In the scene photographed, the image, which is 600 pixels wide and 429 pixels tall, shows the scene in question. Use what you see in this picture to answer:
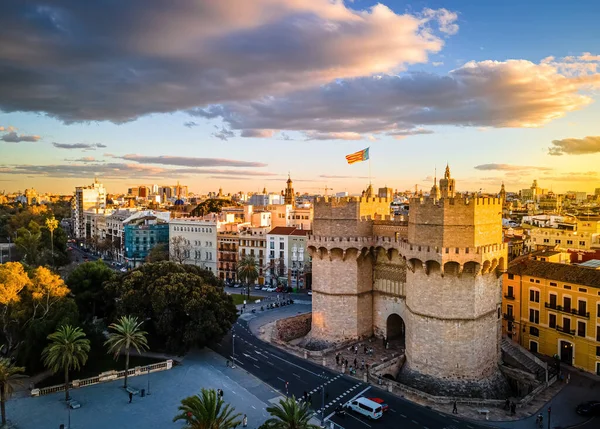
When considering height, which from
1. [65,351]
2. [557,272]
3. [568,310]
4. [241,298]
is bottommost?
[241,298]

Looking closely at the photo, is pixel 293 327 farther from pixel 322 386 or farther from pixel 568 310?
pixel 568 310

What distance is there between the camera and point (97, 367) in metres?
41.7

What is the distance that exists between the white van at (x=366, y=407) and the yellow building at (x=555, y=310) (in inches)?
849

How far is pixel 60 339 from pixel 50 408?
4824 mm

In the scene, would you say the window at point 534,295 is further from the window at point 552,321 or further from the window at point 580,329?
the window at point 580,329

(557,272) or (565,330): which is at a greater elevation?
(557,272)

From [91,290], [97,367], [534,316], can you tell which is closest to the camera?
[97,367]

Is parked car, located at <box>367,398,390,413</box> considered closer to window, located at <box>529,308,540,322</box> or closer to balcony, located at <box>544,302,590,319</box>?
balcony, located at <box>544,302,590,319</box>

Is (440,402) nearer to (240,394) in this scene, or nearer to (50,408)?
(240,394)

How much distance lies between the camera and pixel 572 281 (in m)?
41.6

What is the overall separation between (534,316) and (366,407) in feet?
74.6

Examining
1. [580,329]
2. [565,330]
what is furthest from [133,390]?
[580,329]

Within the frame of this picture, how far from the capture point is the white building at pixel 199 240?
302 feet

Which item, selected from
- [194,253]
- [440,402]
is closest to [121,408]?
[440,402]
